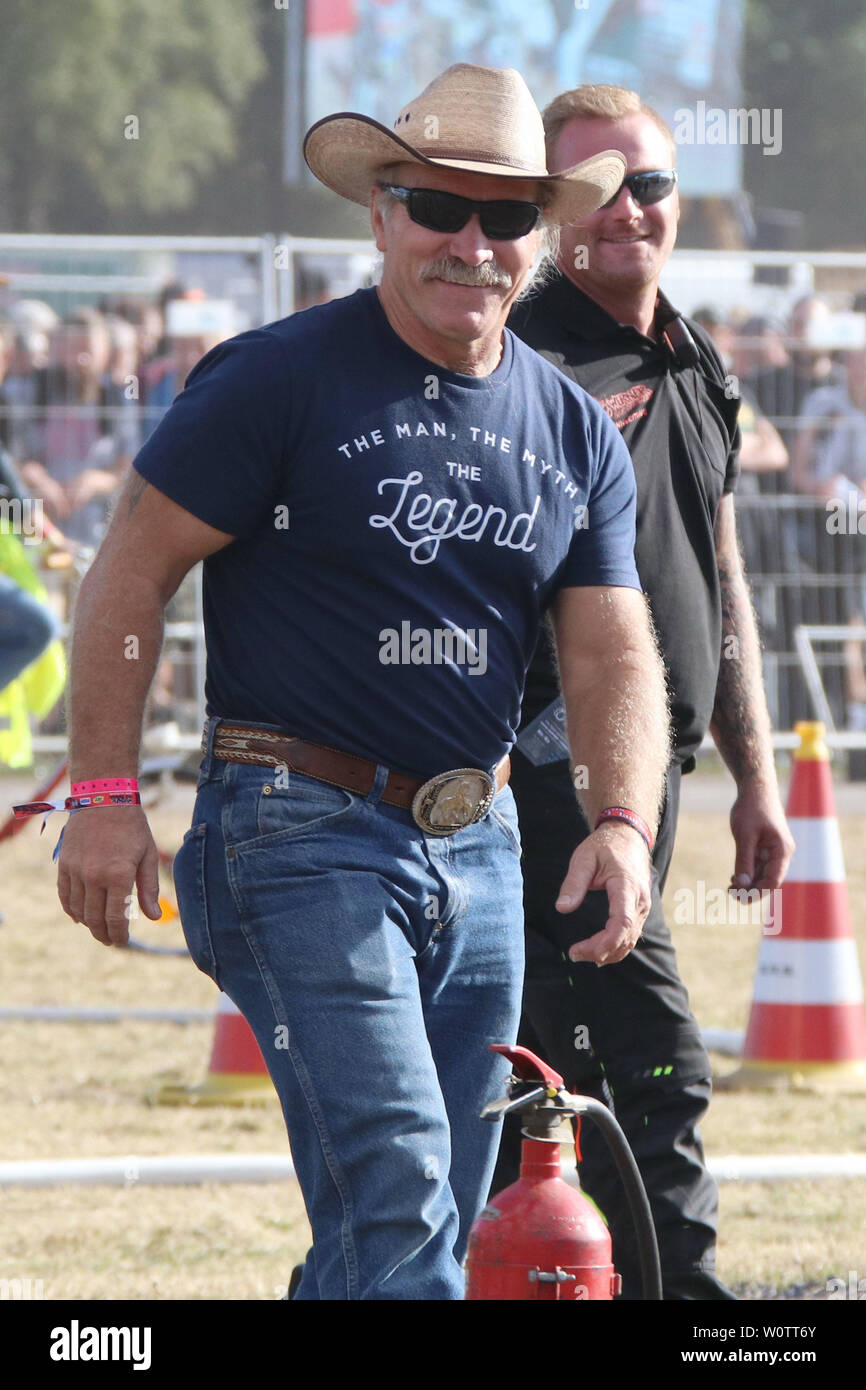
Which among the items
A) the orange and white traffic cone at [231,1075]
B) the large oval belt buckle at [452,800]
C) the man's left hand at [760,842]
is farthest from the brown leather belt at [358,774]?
the orange and white traffic cone at [231,1075]

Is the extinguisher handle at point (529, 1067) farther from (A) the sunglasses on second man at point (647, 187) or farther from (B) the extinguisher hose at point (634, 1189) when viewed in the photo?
(A) the sunglasses on second man at point (647, 187)

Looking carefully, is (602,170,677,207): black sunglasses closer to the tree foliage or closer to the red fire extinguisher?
the red fire extinguisher

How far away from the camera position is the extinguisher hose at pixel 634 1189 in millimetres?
3180

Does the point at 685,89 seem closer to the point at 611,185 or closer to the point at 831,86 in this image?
the point at 831,86

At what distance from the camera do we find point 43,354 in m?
12.6

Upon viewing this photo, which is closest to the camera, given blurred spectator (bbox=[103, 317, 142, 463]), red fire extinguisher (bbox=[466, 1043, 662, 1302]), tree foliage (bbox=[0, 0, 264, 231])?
red fire extinguisher (bbox=[466, 1043, 662, 1302])

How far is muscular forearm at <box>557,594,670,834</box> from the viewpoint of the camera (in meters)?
3.34

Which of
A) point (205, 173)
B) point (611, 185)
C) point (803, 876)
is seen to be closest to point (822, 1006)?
point (803, 876)

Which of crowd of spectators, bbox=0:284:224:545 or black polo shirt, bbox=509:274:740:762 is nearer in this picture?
black polo shirt, bbox=509:274:740:762

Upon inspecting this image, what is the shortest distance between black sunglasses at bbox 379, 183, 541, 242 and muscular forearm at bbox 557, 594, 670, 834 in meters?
→ 0.60

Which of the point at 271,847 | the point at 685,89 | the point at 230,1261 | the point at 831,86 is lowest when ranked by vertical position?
the point at 230,1261

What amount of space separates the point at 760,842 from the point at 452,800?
4.48 ft

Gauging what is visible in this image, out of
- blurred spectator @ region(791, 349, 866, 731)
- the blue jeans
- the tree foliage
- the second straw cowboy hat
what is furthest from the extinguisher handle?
the tree foliage
